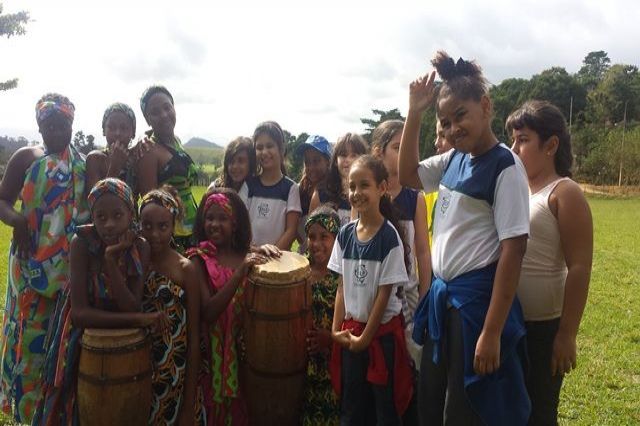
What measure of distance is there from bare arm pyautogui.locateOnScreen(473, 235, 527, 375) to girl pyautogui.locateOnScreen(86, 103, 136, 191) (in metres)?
2.36

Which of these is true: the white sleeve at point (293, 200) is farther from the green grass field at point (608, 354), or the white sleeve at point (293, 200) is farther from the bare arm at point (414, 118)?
the green grass field at point (608, 354)

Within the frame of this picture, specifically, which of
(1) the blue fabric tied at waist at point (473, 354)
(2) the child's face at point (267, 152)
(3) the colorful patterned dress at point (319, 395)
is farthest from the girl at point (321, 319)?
(1) the blue fabric tied at waist at point (473, 354)

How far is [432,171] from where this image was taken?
261 cm

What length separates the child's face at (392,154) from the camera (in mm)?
3398

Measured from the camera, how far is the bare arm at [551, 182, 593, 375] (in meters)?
2.31

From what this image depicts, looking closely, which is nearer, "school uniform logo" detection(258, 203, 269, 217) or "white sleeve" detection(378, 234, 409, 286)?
"white sleeve" detection(378, 234, 409, 286)

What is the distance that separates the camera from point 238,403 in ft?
9.43

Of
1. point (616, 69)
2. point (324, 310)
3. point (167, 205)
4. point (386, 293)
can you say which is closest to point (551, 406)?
point (386, 293)

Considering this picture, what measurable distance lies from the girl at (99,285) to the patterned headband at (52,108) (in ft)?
3.57

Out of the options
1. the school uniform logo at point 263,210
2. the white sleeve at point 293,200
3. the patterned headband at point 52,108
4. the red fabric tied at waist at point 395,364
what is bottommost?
the red fabric tied at waist at point 395,364

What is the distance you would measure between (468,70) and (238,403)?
219 cm

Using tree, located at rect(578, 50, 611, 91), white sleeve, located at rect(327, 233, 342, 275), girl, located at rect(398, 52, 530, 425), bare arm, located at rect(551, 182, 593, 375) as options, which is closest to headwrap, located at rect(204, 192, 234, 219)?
white sleeve, located at rect(327, 233, 342, 275)

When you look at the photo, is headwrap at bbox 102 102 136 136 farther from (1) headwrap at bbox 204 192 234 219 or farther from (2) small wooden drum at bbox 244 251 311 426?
(2) small wooden drum at bbox 244 251 311 426

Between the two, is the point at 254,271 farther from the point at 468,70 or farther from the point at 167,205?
the point at 468,70
